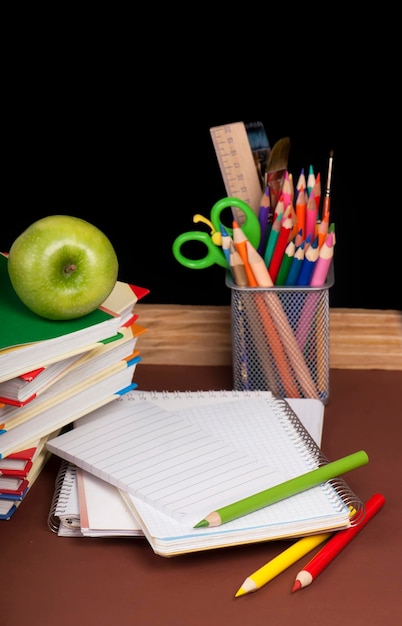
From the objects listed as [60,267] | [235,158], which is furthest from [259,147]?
[60,267]

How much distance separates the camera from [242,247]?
1.21 m

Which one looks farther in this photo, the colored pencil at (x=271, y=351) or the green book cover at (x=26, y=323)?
the colored pencil at (x=271, y=351)

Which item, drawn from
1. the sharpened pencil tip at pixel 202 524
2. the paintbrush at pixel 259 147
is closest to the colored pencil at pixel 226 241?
A: the paintbrush at pixel 259 147

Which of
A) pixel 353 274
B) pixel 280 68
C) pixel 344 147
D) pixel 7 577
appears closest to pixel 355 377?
pixel 353 274

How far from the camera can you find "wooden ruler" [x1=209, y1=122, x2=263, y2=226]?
4.17ft

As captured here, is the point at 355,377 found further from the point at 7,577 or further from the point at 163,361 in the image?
the point at 7,577

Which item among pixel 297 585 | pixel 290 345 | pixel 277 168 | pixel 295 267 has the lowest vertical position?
pixel 297 585

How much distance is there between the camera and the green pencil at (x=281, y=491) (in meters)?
0.94

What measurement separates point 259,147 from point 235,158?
48mm

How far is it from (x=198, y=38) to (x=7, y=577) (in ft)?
2.82

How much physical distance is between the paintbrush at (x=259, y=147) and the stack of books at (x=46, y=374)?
27 centimetres

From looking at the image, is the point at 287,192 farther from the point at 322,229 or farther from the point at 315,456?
the point at 315,456

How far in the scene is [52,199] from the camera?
5.02ft

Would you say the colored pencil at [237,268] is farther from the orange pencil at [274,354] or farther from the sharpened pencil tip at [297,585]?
the sharpened pencil tip at [297,585]
